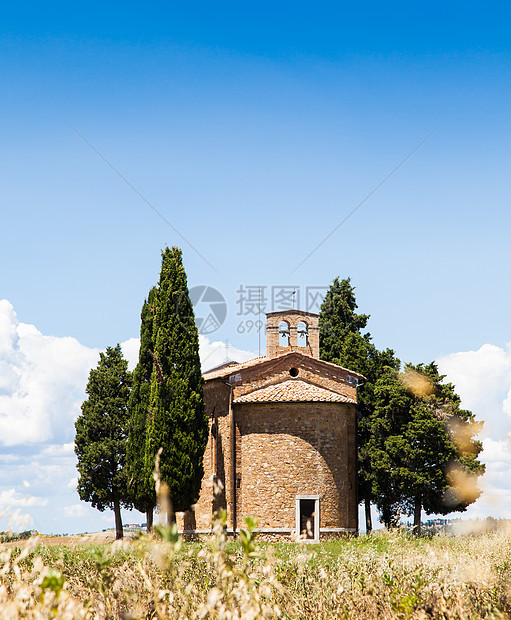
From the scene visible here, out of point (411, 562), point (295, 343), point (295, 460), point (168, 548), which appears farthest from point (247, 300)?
point (168, 548)

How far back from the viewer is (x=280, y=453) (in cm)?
2594

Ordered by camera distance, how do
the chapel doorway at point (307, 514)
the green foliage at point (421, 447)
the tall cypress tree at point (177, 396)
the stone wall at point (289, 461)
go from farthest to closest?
the green foliage at point (421, 447)
the stone wall at point (289, 461)
the chapel doorway at point (307, 514)
the tall cypress tree at point (177, 396)

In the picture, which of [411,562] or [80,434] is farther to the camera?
[80,434]

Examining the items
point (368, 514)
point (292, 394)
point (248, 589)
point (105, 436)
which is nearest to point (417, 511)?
point (368, 514)

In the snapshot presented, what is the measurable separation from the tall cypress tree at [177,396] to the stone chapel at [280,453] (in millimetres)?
1781

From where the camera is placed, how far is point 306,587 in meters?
8.02

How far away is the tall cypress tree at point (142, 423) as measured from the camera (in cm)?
2655

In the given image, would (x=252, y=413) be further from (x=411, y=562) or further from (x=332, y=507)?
(x=411, y=562)

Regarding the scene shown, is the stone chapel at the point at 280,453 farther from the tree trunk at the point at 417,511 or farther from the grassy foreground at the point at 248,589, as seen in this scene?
the grassy foreground at the point at 248,589

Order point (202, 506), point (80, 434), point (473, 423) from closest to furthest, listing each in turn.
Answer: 1. point (202, 506)
2. point (473, 423)
3. point (80, 434)

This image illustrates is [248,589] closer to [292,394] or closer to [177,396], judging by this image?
[177,396]

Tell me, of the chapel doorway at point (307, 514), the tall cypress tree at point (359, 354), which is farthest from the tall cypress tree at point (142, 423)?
the tall cypress tree at point (359, 354)

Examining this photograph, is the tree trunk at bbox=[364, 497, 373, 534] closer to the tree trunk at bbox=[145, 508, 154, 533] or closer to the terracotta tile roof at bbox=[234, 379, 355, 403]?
the terracotta tile roof at bbox=[234, 379, 355, 403]

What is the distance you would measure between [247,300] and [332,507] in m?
9.28
